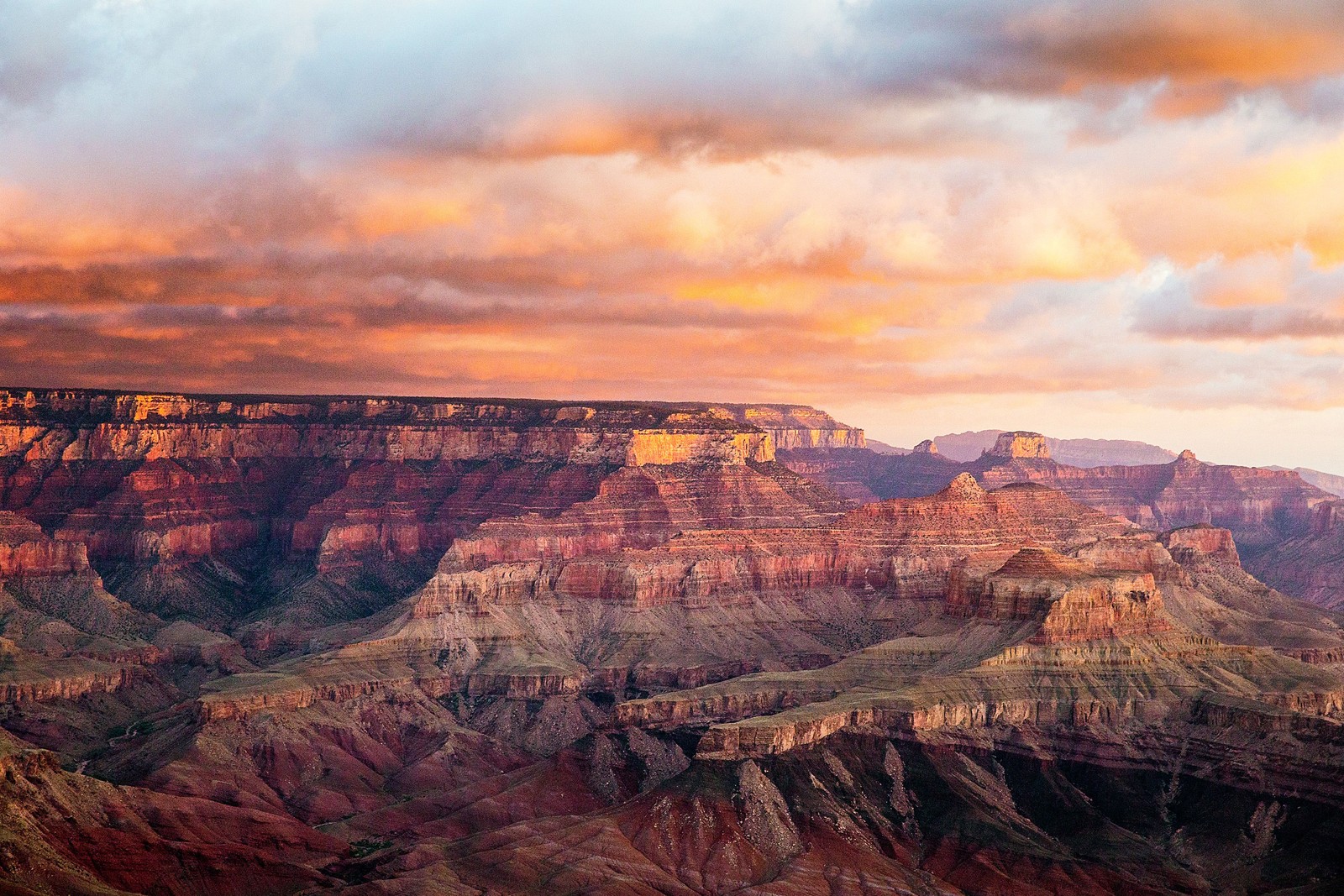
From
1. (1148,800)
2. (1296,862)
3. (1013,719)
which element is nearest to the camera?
(1296,862)

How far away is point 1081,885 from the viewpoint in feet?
548

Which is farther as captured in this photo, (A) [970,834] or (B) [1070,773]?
(B) [1070,773]

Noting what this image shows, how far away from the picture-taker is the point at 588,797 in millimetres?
197875

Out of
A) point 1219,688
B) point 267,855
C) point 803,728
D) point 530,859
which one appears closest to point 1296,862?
point 1219,688

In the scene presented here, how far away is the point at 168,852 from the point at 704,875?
147 feet

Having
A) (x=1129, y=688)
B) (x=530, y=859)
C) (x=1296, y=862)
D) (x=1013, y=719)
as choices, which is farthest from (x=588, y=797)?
(x=1296, y=862)

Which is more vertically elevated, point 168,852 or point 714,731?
point 714,731

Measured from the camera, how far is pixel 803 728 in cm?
18862

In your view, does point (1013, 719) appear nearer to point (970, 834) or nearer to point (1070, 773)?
point (1070, 773)

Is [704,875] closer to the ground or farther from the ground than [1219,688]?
closer to the ground

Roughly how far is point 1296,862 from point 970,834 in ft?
89.6

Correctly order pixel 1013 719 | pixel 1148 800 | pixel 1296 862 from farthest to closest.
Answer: pixel 1013 719
pixel 1148 800
pixel 1296 862

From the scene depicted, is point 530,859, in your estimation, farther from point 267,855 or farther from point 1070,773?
point 1070,773

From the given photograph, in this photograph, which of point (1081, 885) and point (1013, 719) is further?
point (1013, 719)
